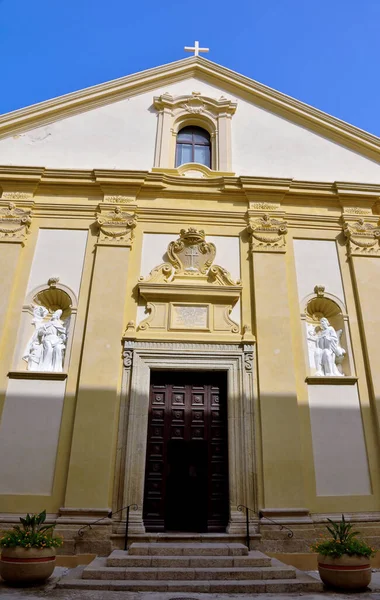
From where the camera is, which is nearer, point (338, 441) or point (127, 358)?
point (338, 441)

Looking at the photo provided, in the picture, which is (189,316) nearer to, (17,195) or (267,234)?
(267,234)

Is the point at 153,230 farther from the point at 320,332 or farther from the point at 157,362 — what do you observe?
the point at 320,332

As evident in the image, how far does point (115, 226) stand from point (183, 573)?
6654 millimetres

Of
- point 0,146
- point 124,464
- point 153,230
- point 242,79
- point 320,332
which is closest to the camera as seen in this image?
point 124,464

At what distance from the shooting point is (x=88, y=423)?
8062 millimetres

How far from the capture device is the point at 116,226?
32.7 feet

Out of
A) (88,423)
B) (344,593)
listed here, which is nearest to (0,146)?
(88,423)

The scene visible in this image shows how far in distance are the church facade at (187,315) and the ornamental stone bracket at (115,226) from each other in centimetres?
4

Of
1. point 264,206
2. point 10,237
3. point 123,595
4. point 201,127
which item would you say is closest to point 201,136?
point 201,127

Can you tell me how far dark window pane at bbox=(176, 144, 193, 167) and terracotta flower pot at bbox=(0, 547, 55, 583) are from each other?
8.85m

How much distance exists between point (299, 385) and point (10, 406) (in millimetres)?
5321

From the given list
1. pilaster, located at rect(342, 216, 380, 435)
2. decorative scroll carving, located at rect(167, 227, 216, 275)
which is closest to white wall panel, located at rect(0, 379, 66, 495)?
decorative scroll carving, located at rect(167, 227, 216, 275)

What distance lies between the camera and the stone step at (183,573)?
6.04m

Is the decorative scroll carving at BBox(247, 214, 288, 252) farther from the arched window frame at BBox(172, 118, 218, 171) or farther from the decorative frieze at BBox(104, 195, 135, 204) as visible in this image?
the decorative frieze at BBox(104, 195, 135, 204)
